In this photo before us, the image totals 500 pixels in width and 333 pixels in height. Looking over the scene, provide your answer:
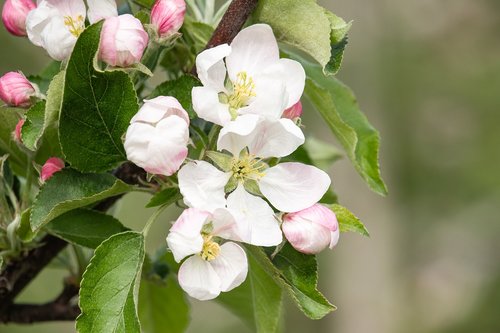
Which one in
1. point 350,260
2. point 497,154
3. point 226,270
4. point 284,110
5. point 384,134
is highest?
point 284,110

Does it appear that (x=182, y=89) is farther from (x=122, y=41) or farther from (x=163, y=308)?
(x=163, y=308)

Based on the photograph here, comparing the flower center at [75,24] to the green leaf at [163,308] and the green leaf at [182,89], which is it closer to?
the green leaf at [182,89]

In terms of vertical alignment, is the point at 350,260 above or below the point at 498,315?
below

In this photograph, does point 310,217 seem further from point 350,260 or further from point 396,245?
point 396,245

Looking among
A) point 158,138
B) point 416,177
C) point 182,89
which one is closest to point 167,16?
point 182,89

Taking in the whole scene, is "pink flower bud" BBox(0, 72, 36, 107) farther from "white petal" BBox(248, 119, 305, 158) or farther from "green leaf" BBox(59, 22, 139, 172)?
"white petal" BBox(248, 119, 305, 158)

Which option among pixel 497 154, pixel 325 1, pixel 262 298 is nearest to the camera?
pixel 262 298

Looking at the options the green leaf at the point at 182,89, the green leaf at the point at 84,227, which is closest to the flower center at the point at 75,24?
the green leaf at the point at 182,89

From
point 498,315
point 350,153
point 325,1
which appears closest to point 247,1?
point 350,153
